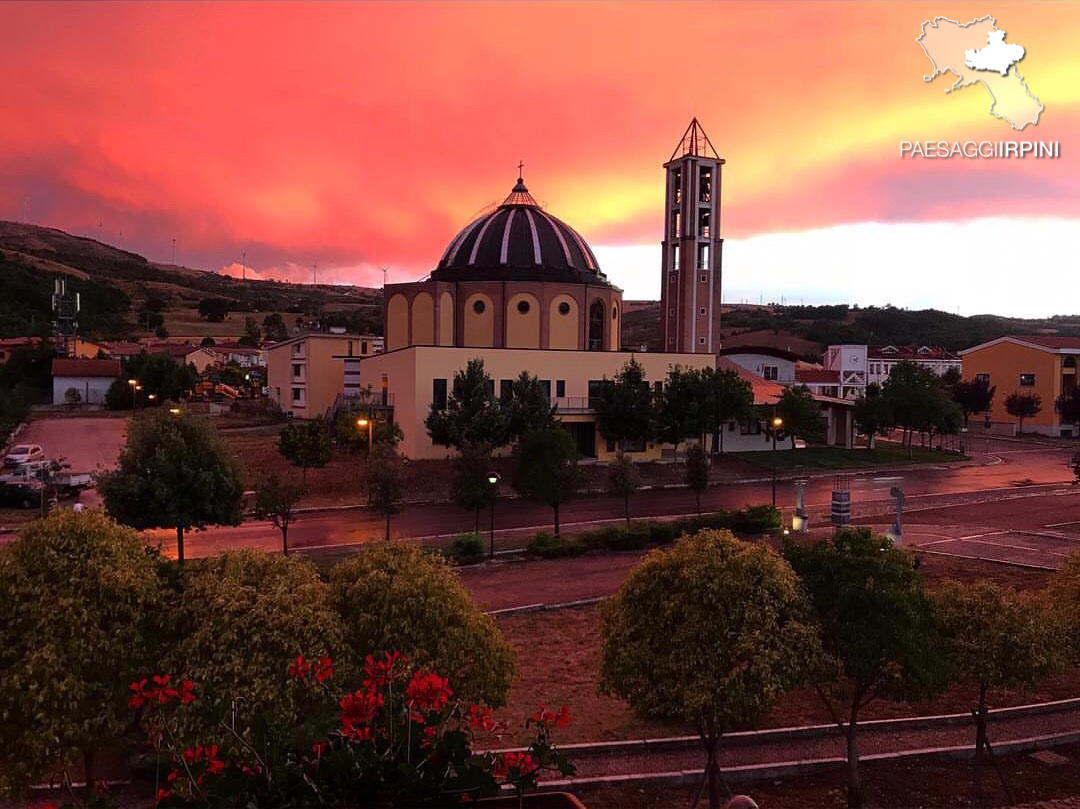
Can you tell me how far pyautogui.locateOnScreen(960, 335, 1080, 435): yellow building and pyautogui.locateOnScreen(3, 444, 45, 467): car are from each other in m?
74.0

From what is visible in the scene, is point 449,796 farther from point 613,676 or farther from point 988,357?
point 988,357

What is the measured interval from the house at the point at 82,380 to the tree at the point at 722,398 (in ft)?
170

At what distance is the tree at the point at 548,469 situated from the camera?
27141mm

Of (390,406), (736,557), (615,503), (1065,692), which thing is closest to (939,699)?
(1065,692)

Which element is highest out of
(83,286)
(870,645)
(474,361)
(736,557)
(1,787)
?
(83,286)

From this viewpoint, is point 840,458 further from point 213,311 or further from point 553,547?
point 213,311

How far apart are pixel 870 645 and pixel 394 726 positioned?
7669 mm

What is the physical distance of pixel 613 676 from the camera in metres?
10.9

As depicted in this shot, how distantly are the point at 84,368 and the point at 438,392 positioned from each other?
44.5 m

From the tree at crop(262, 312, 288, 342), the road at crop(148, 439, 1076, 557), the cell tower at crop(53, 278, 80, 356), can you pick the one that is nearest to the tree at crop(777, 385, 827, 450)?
the road at crop(148, 439, 1076, 557)

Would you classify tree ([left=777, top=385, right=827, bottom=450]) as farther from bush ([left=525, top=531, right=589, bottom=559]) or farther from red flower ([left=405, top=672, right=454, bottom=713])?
red flower ([left=405, top=672, right=454, bottom=713])

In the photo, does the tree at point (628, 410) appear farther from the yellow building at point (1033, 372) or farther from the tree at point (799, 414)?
the yellow building at point (1033, 372)

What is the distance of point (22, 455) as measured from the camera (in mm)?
36969

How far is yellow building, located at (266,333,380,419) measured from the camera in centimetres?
5572
